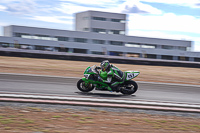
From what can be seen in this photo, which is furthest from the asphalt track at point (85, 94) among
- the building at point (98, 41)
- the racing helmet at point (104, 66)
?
the building at point (98, 41)

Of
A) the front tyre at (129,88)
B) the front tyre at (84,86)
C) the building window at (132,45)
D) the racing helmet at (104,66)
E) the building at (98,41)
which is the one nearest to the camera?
the racing helmet at (104,66)

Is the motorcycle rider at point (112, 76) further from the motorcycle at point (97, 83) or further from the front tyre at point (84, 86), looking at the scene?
the front tyre at point (84, 86)

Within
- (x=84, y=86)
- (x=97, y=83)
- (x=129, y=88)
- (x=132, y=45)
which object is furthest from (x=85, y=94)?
(x=132, y=45)

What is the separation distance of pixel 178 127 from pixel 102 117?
2156mm

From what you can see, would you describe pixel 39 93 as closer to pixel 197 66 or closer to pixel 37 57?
pixel 37 57

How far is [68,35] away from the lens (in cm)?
7038

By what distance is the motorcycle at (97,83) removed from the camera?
1163 cm

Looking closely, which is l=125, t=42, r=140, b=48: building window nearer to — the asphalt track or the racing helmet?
the asphalt track

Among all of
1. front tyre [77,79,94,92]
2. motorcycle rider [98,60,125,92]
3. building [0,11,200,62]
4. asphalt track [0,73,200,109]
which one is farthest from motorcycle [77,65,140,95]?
building [0,11,200,62]

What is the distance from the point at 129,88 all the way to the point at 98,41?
201ft

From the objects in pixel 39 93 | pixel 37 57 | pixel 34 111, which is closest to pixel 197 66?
pixel 37 57

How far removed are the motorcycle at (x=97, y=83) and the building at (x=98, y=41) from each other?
54290 mm

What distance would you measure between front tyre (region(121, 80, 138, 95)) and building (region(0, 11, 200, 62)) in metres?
54.7

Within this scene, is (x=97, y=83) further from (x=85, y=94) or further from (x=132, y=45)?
(x=132, y=45)
